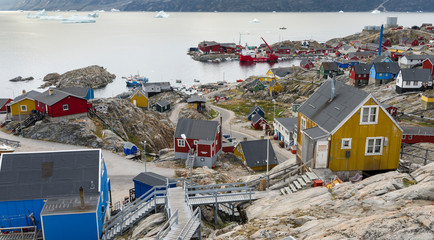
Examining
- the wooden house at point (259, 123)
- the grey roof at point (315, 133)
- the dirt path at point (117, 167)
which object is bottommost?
the wooden house at point (259, 123)

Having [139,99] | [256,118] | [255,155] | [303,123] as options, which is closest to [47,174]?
[303,123]

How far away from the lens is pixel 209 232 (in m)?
22.4

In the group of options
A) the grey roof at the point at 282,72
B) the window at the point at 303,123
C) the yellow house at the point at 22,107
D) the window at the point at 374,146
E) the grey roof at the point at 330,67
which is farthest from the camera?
the grey roof at the point at 282,72

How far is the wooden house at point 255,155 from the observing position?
4916cm

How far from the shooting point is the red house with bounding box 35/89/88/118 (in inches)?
2010

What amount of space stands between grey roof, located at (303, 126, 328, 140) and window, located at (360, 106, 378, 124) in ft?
9.41

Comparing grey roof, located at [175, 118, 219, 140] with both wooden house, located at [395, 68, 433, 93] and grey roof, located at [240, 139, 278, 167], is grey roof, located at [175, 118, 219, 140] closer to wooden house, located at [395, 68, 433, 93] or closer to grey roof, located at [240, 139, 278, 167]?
grey roof, located at [240, 139, 278, 167]

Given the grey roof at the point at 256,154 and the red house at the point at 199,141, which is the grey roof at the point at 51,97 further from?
the grey roof at the point at 256,154

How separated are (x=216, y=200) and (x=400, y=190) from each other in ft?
36.2

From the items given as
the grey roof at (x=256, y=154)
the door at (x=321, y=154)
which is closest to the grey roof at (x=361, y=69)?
the grey roof at (x=256, y=154)

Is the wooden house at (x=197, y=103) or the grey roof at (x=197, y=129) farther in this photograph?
the wooden house at (x=197, y=103)

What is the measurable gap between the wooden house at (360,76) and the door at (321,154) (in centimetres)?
7438

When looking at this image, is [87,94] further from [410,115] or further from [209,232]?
[410,115]

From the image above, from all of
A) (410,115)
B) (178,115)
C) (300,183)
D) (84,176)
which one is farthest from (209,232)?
(178,115)
